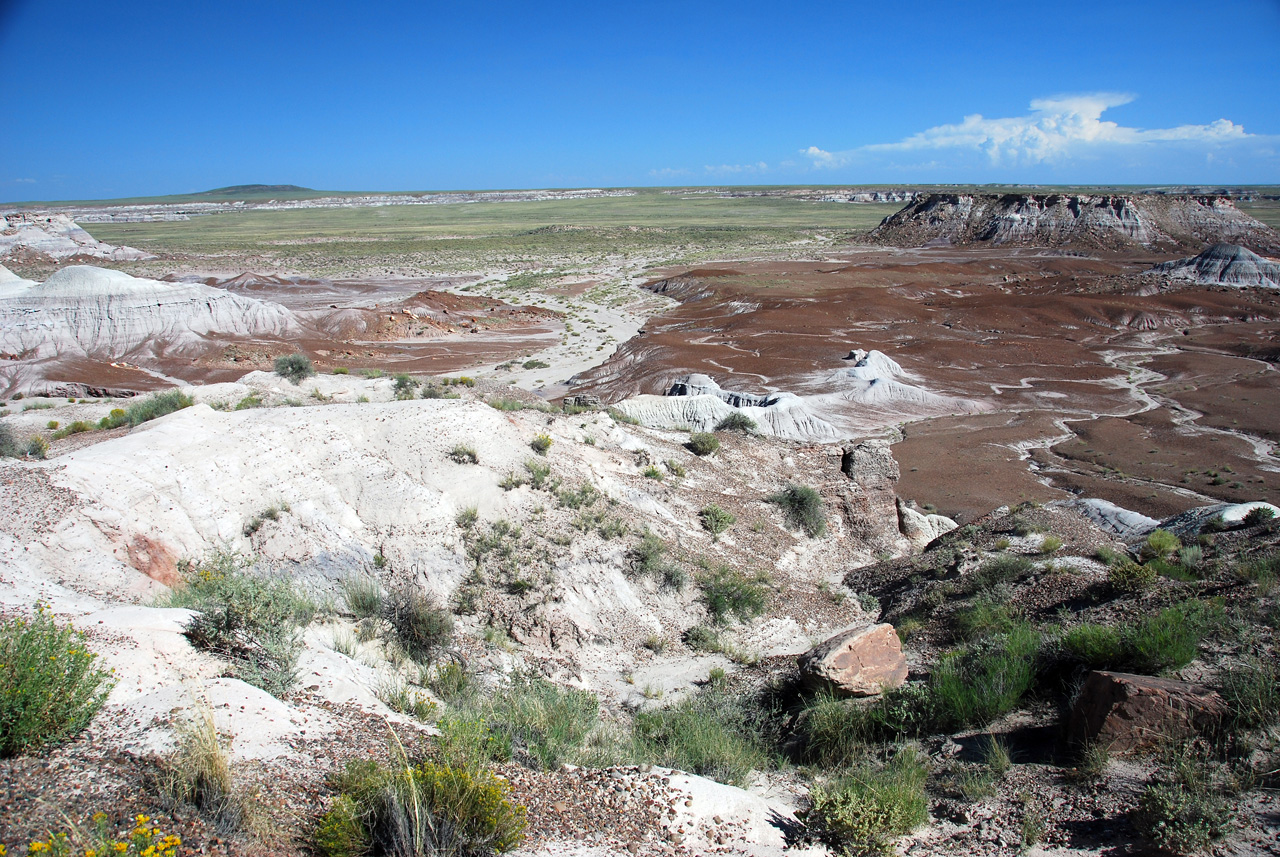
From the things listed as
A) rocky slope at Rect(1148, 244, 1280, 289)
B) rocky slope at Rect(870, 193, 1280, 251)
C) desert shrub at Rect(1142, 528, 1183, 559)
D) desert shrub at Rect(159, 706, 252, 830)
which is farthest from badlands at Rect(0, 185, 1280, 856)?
rocky slope at Rect(870, 193, 1280, 251)

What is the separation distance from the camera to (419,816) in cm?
424

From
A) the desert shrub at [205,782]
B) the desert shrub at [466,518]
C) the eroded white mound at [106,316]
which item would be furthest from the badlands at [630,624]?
the eroded white mound at [106,316]

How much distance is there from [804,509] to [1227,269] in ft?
257

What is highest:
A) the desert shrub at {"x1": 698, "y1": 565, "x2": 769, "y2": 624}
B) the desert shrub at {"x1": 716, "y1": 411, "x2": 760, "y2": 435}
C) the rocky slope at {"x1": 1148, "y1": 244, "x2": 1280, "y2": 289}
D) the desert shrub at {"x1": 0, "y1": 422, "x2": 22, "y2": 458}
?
the rocky slope at {"x1": 1148, "y1": 244, "x2": 1280, "y2": 289}

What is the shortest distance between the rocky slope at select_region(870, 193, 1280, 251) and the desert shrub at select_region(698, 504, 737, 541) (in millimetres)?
107159

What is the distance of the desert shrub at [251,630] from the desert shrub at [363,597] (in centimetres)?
241

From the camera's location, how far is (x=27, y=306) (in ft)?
125

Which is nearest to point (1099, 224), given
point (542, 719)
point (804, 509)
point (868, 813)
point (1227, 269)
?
point (1227, 269)

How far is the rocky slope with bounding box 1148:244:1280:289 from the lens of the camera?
66.7 m

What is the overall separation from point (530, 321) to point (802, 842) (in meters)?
53.9

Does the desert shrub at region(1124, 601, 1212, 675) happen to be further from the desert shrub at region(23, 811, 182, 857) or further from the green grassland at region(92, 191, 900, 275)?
the green grassland at region(92, 191, 900, 275)

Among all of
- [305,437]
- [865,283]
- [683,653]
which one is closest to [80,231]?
[865,283]

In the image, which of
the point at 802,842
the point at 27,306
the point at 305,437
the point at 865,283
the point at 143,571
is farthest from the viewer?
the point at 865,283

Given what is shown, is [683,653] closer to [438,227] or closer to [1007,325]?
[1007,325]
